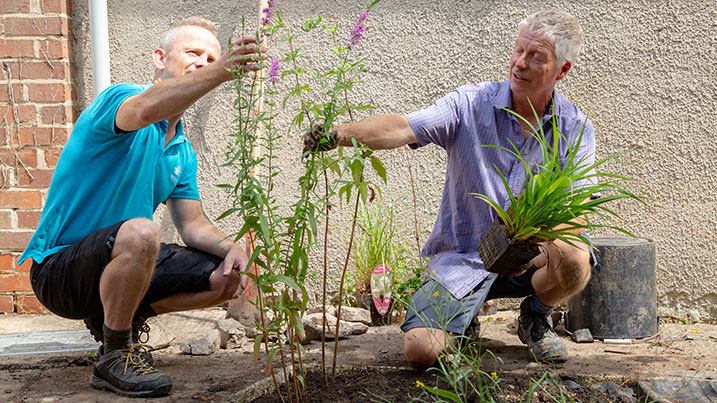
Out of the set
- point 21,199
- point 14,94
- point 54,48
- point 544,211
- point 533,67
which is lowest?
point 544,211

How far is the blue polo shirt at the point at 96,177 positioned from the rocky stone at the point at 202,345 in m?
0.77

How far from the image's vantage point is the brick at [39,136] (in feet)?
13.2

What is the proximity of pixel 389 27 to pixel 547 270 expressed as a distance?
1904mm

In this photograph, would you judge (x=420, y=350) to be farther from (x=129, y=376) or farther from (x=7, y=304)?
(x=7, y=304)

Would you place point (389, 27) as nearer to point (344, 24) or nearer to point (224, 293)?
point (344, 24)

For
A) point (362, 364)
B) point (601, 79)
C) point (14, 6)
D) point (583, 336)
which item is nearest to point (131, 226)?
point (362, 364)

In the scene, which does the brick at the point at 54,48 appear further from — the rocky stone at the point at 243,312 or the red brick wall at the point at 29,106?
the rocky stone at the point at 243,312

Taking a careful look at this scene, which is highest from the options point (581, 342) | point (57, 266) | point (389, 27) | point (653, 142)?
point (389, 27)

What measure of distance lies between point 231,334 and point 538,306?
164 centimetres

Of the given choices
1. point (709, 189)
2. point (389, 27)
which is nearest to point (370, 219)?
point (389, 27)

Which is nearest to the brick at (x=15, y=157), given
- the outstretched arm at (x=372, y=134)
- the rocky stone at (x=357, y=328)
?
the rocky stone at (x=357, y=328)

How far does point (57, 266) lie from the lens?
2.69 m

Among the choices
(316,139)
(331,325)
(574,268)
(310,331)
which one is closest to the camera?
(316,139)

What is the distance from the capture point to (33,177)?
13.2ft
